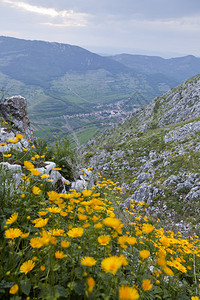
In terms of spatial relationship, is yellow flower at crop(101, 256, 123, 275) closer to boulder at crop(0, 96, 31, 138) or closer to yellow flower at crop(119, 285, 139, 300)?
yellow flower at crop(119, 285, 139, 300)

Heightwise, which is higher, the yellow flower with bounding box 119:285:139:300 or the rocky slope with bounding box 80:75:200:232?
the yellow flower with bounding box 119:285:139:300

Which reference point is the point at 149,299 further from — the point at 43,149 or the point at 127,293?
the point at 43,149

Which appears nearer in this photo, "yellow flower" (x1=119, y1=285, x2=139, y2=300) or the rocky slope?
"yellow flower" (x1=119, y1=285, x2=139, y2=300)

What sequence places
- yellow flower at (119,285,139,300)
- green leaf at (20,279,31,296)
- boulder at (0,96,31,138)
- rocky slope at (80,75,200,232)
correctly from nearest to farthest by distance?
yellow flower at (119,285,139,300), green leaf at (20,279,31,296), rocky slope at (80,75,200,232), boulder at (0,96,31,138)

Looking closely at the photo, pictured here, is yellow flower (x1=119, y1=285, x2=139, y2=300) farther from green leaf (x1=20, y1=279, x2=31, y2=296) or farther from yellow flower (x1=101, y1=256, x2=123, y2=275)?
green leaf (x1=20, y1=279, x2=31, y2=296)

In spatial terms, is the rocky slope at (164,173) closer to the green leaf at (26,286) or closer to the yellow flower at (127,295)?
the green leaf at (26,286)

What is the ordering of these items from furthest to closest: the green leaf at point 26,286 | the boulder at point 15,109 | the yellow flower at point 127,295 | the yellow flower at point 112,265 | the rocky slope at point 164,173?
the boulder at point 15,109
the rocky slope at point 164,173
the green leaf at point 26,286
the yellow flower at point 112,265
the yellow flower at point 127,295

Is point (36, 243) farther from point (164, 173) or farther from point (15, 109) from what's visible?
point (164, 173)

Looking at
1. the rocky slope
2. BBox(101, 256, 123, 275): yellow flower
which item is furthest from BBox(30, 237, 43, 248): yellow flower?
the rocky slope

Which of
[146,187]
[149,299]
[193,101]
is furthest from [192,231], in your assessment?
[193,101]

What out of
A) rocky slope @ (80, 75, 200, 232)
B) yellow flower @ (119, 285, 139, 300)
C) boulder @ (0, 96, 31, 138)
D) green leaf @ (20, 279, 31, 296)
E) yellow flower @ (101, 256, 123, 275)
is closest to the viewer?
yellow flower @ (119, 285, 139, 300)

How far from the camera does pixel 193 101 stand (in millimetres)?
35969

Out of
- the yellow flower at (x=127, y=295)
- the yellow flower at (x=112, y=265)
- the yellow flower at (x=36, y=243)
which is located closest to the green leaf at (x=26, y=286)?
the yellow flower at (x=36, y=243)

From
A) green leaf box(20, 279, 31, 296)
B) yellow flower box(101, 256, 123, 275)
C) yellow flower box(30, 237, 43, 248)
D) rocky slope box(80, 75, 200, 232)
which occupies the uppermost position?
yellow flower box(101, 256, 123, 275)
